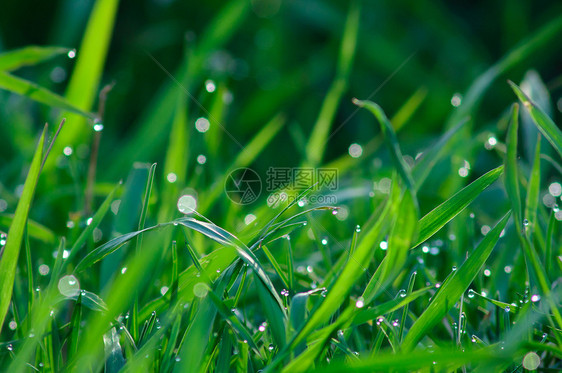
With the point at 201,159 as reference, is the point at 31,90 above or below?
above

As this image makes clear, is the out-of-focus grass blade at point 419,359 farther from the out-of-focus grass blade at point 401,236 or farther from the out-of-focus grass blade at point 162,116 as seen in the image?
the out-of-focus grass blade at point 162,116

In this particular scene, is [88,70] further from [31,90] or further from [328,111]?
[328,111]

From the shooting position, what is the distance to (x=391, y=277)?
1.31ft

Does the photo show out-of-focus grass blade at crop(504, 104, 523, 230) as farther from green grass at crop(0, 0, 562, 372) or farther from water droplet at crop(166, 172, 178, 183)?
water droplet at crop(166, 172, 178, 183)

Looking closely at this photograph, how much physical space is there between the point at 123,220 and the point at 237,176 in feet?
0.97

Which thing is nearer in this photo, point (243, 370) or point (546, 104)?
point (243, 370)

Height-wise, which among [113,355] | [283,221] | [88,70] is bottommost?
[113,355]

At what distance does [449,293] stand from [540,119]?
0.20m

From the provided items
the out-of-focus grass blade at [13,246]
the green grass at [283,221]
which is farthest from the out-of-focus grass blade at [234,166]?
the out-of-focus grass blade at [13,246]

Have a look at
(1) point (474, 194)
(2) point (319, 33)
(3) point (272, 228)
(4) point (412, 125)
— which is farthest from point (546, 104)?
(2) point (319, 33)

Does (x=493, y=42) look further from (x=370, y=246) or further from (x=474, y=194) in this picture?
(x=370, y=246)

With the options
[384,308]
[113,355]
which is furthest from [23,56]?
[384,308]

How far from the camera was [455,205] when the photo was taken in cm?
48

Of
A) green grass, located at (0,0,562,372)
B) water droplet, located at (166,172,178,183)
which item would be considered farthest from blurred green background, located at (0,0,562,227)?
water droplet, located at (166,172,178,183)
